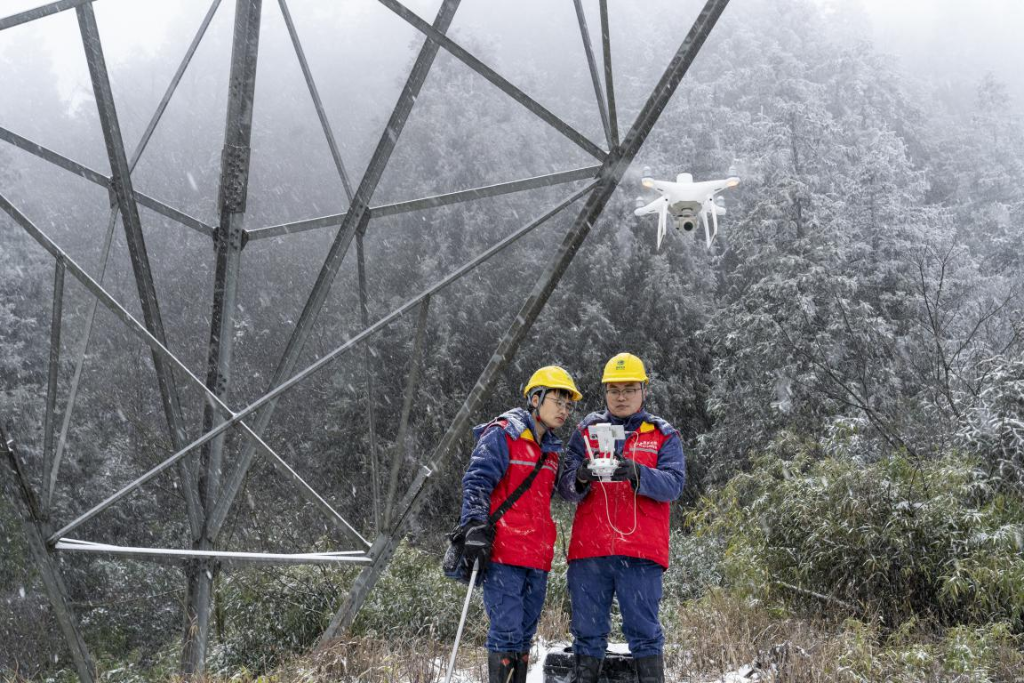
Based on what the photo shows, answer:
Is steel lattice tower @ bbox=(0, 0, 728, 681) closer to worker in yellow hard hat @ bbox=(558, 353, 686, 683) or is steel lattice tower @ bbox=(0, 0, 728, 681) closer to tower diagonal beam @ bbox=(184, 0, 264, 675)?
tower diagonal beam @ bbox=(184, 0, 264, 675)

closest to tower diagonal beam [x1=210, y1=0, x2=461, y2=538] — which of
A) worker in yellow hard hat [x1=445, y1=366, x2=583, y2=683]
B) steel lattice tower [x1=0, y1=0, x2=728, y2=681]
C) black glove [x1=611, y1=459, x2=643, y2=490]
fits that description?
steel lattice tower [x1=0, y1=0, x2=728, y2=681]

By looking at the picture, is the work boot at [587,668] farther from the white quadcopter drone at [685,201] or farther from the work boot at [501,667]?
the white quadcopter drone at [685,201]

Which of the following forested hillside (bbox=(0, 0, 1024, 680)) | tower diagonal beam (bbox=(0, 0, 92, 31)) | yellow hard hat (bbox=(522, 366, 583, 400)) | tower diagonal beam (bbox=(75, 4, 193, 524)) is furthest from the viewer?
forested hillside (bbox=(0, 0, 1024, 680))

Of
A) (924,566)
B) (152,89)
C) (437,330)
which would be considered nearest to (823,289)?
(437,330)

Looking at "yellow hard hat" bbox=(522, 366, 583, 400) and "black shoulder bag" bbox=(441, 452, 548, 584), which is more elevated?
"yellow hard hat" bbox=(522, 366, 583, 400)

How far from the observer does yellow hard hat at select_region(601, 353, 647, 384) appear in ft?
11.7

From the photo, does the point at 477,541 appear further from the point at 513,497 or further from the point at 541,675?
the point at 541,675

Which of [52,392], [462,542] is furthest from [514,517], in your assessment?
[52,392]

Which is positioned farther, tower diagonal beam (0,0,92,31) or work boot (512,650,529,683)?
tower diagonal beam (0,0,92,31)

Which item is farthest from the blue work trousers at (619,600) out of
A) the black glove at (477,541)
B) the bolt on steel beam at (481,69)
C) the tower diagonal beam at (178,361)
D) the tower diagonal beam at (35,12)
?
the tower diagonal beam at (35,12)

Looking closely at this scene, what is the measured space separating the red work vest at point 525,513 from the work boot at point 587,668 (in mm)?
362

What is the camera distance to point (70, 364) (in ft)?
71.1

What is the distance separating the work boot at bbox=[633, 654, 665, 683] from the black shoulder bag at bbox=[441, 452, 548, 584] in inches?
27.5

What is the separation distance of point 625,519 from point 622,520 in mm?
12
